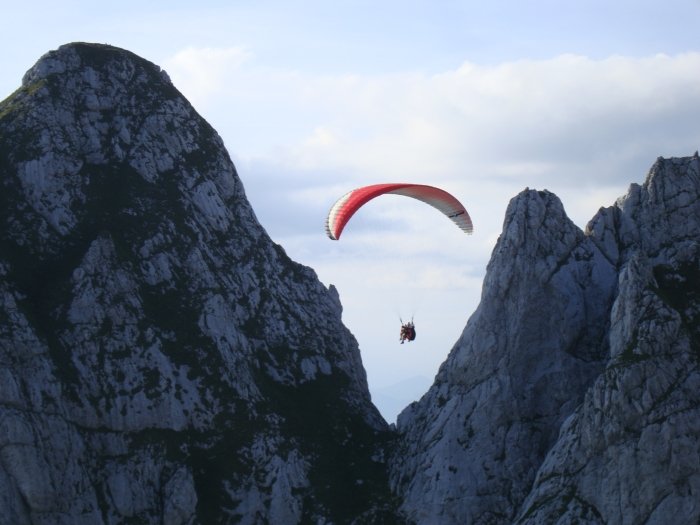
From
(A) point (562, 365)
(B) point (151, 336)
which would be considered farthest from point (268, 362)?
(A) point (562, 365)

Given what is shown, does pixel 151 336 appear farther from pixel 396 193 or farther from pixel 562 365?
pixel 562 365

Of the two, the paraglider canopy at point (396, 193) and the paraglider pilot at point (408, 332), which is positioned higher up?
the paraglider canopy at point (396, 193)

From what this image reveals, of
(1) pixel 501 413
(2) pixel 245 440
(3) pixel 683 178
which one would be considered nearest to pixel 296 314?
(2) pixel 245 440

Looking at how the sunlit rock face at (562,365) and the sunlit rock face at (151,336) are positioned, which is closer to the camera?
the sunlit rock face at (562,365)

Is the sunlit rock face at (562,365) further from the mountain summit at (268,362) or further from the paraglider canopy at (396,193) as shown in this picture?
the paraglider canopy at (396,193)


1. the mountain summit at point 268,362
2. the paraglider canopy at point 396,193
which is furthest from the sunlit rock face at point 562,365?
the paraglider canopy at point 396,193

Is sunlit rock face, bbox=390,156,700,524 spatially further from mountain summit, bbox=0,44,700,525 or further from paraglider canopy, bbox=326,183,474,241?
paraglider canopy, bbox=326,183,474,241

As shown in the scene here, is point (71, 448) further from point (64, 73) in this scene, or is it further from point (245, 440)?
point (64, 73)
